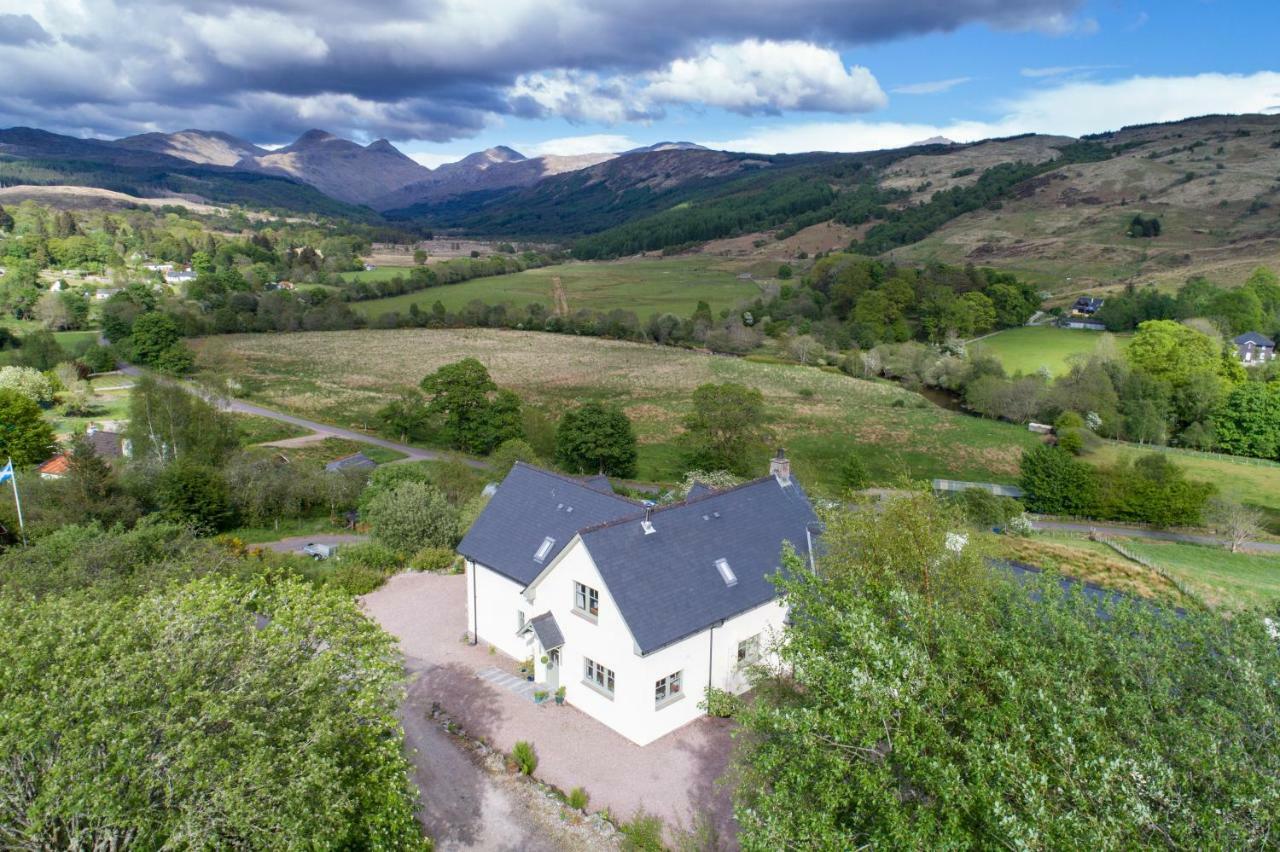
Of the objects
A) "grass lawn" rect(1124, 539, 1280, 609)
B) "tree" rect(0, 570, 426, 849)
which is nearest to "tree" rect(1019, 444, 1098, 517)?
"grass lawn" rect(1124, 539, 1280, 609)

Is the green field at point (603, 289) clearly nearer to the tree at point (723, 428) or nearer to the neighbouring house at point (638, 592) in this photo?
the tree at point (723, 428)

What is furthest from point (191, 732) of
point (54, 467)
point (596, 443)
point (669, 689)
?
point (54, 467)

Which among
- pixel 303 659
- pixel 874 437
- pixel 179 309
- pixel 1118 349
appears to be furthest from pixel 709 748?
pixel 179 309

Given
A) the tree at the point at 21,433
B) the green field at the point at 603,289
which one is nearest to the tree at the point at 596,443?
the tree at the point at 21,433

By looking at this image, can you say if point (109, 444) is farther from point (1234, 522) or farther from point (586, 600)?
point (1234, 522)

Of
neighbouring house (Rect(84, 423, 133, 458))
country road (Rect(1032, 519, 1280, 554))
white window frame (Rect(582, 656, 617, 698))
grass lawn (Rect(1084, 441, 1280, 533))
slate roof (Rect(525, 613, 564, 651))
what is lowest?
country road (Rect(1032, 519, 1280, 554))

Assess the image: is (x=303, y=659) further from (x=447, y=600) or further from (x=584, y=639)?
(x=447, y=600)

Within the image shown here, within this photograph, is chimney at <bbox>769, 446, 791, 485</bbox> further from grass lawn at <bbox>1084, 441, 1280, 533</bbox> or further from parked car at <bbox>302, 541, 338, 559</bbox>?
grass lawn at <bbox>1084, 441, 1280, 533</bbox>
